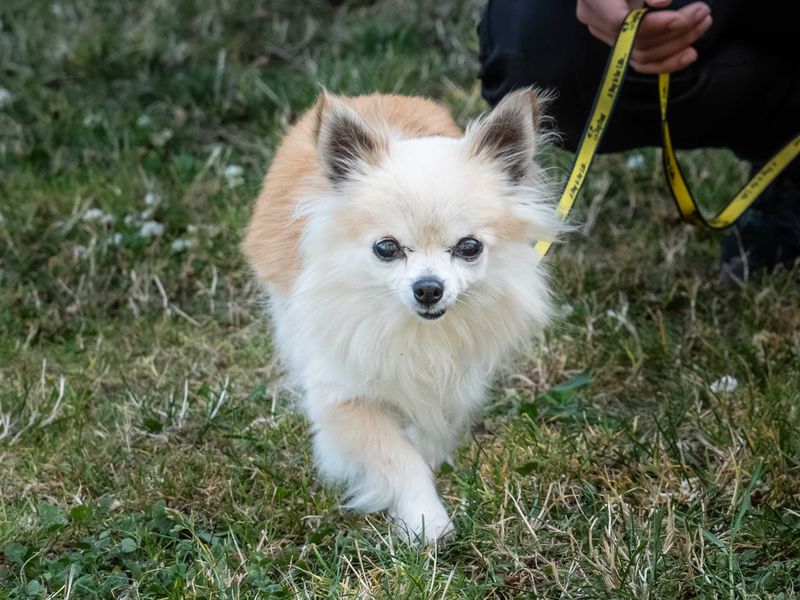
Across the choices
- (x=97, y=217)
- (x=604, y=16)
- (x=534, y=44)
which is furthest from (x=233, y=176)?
(x=604, y=16)

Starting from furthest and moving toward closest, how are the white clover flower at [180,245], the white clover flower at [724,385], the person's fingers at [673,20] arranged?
1. the white clover flower at [180,245]
2. the white clover flower at [724,385]
3. the person's fingers at [673,20]

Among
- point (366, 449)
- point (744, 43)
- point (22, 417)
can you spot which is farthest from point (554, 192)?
point (22, 417)

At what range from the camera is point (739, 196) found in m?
3.49

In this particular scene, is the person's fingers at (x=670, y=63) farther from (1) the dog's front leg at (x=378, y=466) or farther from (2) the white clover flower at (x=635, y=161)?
(2) the white clover flower at (x=635, y=161)

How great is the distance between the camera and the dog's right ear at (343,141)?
2619mm

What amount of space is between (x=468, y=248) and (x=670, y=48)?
34.3 inches

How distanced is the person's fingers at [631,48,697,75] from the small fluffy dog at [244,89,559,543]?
0.52 meters

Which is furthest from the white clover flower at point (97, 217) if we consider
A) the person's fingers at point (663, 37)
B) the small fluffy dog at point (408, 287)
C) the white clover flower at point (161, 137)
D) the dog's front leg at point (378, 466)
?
the person's fingers at point (663, 37)

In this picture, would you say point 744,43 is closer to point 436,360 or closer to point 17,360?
point 436,360

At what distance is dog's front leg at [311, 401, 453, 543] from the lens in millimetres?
2621

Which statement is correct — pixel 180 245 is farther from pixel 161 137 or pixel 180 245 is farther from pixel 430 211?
pixel 430 211

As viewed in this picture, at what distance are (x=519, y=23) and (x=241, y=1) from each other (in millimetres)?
2465

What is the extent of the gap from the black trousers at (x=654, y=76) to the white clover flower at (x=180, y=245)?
47.7 inches

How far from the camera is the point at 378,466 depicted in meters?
2.71
